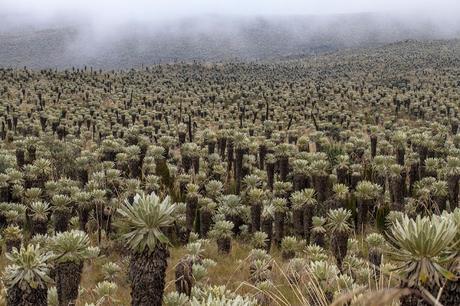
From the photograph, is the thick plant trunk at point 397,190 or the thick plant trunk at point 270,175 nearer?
the thick plant trunk at point 397,190

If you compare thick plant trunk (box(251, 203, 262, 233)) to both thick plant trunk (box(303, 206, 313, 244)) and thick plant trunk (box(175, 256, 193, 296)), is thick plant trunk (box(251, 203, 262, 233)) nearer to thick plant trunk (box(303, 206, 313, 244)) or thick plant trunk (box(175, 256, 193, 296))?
thick plant trunk (box(303, 206, 313, 244))

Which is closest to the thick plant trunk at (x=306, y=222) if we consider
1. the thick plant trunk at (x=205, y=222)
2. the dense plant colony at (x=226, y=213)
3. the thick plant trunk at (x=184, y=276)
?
the dense plant colony at (x=226, y=213)

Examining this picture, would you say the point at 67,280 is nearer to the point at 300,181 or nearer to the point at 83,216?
the point at 83,216

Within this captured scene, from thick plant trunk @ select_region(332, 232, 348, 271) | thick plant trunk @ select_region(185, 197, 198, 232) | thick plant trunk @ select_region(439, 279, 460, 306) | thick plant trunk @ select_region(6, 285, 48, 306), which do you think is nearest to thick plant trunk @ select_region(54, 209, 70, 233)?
thick plant trunk @ select_region(185, 197, 198, 232)

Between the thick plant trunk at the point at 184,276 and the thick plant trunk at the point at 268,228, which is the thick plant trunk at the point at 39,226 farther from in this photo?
the thick plant trunk at the point at 268,228

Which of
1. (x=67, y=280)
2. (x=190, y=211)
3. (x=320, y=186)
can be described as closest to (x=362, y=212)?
(x=320, y=186)

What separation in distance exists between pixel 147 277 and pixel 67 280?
9.96ft

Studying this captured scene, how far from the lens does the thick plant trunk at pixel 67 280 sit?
26.8 feet

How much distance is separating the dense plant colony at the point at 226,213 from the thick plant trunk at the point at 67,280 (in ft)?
0.11

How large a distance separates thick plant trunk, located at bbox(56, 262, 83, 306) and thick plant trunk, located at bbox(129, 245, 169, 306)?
2633 mm

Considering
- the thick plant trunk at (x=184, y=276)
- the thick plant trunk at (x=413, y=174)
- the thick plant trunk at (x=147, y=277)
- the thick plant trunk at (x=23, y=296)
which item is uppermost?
the thick plant trunk at (x=147, y=277)

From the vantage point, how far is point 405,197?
20.0m

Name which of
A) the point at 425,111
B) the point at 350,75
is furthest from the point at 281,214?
the point at 350,75

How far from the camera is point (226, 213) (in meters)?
18.6
